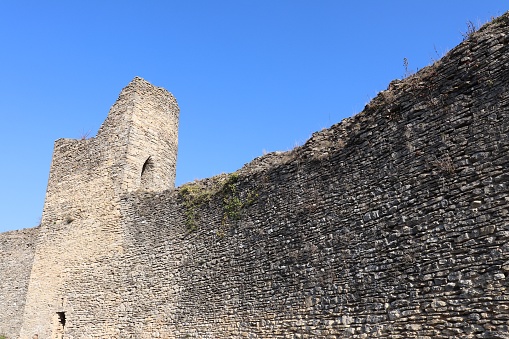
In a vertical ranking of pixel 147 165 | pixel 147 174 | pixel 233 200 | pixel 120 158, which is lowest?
pixel 233 200

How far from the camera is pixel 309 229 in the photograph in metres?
9.52

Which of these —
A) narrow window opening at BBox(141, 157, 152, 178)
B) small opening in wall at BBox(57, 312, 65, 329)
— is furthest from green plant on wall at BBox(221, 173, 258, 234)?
small opening in wall at BBox(57, 312, 65, 329)

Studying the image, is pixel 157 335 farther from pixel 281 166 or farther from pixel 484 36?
pixel 484 36

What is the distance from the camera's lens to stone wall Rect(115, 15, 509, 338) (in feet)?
22.3

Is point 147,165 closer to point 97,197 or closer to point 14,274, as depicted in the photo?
point 97,197

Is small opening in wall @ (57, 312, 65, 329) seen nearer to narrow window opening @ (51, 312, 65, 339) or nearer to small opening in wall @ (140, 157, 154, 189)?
narrow window opening @ (51, 312, 65, 339)

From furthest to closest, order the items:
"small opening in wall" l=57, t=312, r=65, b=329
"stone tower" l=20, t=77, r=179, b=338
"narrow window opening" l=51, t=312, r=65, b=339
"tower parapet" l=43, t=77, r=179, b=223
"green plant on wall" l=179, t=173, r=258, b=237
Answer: "tower parapet" l=43, t=77, r=179, b=223, "small opening in wall" l=57, t=312, r=65, b=329, "narrow window opening" l=51, t=312, r=65, b=339, "stone tower" l=20, t=77, r=179, b=338, "green plant on wall" l=179, t=173, r=258, b=237

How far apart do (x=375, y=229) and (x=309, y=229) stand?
5.21 ft

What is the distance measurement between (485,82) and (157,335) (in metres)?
9.25

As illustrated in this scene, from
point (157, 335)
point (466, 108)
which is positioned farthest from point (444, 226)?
point (157, 335)

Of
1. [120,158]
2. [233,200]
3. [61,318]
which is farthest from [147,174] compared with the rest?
[233,200]

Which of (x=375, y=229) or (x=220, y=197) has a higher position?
(x=220, y=197)

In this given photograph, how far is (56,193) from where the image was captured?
54.4ft

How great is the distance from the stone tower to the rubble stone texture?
5 cm
